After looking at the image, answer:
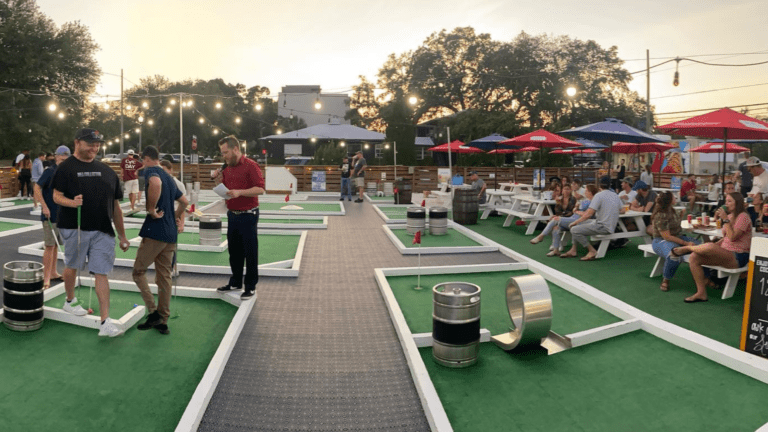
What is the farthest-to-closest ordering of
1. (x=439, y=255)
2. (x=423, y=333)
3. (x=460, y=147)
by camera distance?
(x=460, y=147) < (x=439, y=255) < (x=423, y=333)

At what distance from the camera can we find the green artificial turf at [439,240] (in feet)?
35.8

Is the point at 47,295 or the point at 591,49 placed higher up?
the point at 591,49

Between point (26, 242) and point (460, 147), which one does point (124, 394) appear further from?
point (460, 147)

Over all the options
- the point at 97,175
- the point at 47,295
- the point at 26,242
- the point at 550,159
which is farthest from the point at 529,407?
the point at 550,159

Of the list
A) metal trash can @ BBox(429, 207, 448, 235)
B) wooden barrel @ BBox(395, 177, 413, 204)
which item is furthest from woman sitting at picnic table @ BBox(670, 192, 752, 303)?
wooden barrel @ BBox(395, 177, 413, 204)

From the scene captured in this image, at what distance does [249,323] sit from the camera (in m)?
5.73

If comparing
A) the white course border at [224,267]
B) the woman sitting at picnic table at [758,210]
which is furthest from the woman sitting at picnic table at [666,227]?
the white course border at [224,267]

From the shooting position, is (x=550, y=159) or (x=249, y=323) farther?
(x=550, y=159)

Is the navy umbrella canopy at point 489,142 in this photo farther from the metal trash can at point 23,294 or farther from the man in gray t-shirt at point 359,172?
the metal trash can at point 23,294

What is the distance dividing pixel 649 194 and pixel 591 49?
36.3 meters

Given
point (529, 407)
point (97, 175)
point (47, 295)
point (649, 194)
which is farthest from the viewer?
point (649, 194)

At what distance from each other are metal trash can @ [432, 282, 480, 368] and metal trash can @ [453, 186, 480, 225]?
32.2 feet

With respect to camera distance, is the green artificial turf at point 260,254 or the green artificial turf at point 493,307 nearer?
the green artificial turf at point 493,307

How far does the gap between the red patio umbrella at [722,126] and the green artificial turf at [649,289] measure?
2.24 m
